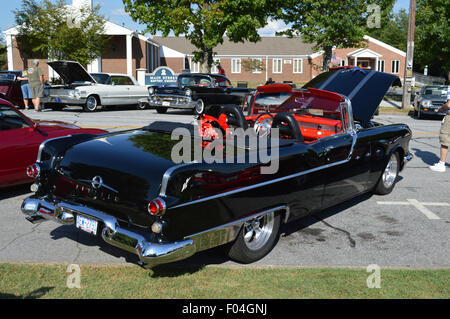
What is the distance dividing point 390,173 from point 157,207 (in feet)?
15.1

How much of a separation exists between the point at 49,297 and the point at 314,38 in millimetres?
29130

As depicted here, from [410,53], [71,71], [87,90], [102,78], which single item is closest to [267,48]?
[410,53]

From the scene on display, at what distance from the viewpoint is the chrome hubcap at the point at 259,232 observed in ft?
14.6

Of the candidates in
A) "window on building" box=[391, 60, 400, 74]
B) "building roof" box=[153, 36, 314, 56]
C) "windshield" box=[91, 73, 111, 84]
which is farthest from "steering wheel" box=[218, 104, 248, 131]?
"window on building" box=[391, 60, 400, 74]

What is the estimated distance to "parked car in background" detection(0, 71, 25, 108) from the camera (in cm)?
1766

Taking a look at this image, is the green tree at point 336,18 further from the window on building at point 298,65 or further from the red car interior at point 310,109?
the window on building at point 298,65

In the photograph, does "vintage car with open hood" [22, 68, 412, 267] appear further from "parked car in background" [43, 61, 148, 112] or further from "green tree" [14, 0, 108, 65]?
"green tree" [14, 0, 108, 65]

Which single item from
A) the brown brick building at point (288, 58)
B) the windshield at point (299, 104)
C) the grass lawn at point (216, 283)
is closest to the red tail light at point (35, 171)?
the grass lawn at point (216, 283)

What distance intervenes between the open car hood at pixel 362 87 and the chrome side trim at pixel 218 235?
286 centimetres

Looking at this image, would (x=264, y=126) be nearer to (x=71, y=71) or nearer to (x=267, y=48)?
(x=71, y=71)

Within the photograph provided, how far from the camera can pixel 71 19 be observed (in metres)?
30.1

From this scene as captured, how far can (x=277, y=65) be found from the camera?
194 feet

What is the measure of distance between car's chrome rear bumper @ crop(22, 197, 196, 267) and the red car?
1870mm
